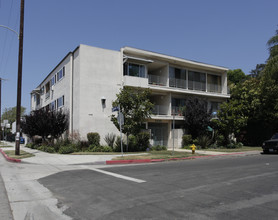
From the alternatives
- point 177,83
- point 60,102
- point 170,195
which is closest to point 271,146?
point 177,83

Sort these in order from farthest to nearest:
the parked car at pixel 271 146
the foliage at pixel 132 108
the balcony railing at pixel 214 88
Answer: the balcony railing at pixel 214 88 < the foliage at pixel 132 108 < the parked car at pixel 271 146

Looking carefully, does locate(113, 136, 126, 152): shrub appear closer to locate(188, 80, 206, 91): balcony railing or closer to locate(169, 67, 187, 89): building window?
locate(169, 67, 187, 89): building window

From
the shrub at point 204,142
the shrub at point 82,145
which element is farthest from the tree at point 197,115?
the shrub at point 82,145

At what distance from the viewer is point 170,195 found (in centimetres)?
660

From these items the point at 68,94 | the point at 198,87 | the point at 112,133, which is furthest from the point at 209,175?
the point at 198,87

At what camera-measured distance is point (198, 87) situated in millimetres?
29906

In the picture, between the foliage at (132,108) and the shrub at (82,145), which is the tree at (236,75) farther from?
the shrub at (82,145)

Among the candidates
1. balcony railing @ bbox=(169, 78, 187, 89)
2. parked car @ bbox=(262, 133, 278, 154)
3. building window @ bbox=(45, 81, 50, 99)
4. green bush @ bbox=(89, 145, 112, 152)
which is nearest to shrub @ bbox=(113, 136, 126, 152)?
green bush @ bbox=(89, 145, 112, 152)

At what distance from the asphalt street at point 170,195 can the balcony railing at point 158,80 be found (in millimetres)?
18013

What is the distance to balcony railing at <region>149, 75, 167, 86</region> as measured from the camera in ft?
88.7

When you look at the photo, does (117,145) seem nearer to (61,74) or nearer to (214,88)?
(61,74)

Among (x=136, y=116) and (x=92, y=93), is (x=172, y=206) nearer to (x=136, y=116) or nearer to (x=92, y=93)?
(x=136, y=116)

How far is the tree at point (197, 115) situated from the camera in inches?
Result: 981

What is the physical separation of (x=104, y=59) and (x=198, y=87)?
11877 mm
